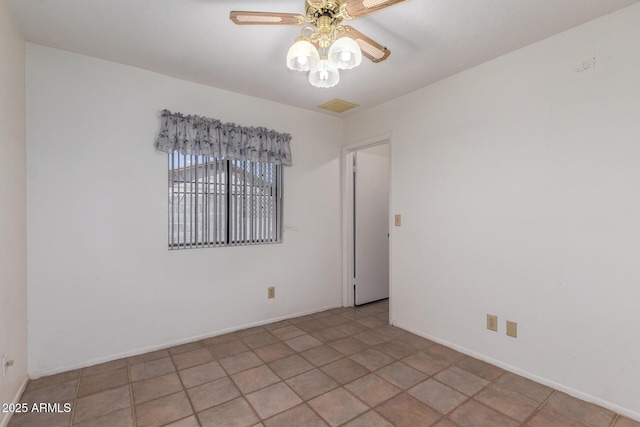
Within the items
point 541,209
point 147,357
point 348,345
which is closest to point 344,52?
point 541,209

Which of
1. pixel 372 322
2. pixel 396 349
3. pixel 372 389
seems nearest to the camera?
pixel 372 389

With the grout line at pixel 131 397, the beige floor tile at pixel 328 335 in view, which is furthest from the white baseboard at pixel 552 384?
the grout line at pixel 131 397

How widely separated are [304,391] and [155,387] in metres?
1.00

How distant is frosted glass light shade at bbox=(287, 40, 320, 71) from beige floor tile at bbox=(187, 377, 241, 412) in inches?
78.6

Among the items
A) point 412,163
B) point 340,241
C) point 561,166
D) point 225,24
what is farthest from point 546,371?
point 225,24

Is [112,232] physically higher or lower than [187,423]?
higher

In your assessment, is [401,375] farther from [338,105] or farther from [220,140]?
[338,105]

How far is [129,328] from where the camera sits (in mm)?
2518

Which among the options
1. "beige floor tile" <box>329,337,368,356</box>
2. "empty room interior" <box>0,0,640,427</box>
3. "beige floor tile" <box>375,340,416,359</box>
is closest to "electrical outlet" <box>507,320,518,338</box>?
"empty room interior" <box>0,0,640,427</box>

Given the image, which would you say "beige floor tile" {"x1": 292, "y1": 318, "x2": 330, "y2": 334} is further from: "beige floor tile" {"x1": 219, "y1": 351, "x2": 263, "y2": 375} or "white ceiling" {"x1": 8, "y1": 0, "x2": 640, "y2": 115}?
"white ceiling" {"x1": 8, "y1": 0, "x2": 640, "y2": 115}

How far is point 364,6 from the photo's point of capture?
136cm

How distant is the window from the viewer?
2.74m

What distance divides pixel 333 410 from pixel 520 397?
3.93 ft

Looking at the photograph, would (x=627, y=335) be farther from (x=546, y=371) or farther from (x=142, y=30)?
(x=142, y=30)
